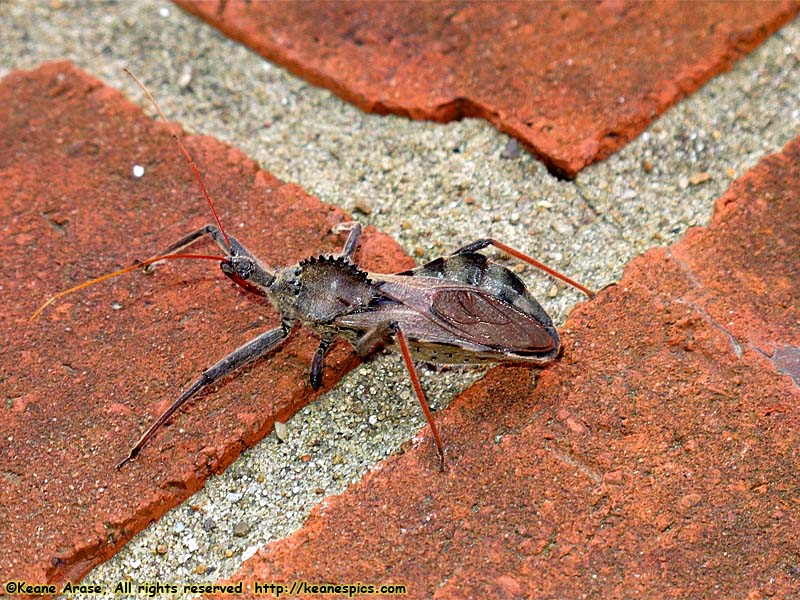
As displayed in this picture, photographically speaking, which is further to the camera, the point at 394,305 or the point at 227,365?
the point at 394,305

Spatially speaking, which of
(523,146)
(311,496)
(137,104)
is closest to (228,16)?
(137,104)

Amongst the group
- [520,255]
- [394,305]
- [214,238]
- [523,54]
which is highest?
[523,54]

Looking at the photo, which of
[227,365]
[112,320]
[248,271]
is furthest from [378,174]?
[112,320]

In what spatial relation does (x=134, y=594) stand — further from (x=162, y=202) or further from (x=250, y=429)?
(x=162, y=202)

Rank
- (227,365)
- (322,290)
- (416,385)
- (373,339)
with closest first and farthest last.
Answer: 1. (416,385)
2. (227,365)
3. (373,339)
4. (322,290)

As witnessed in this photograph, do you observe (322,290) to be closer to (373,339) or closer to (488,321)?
(373,339)

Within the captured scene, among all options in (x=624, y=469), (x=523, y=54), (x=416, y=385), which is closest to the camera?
(x=624, y=469)

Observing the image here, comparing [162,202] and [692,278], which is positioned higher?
[692,278]
